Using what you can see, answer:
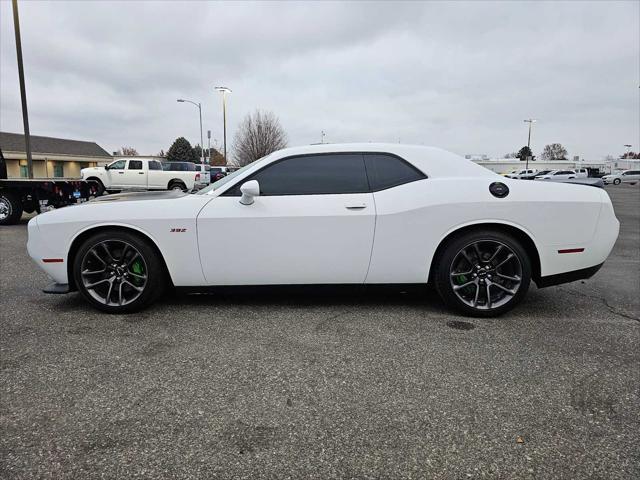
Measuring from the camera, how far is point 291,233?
3439 millimetres

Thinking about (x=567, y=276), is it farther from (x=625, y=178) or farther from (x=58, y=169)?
(x=625, y=178)

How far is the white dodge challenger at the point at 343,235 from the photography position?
135 inches

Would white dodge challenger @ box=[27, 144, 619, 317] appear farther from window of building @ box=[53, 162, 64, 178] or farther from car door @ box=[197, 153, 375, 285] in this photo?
window of building @ box=[53, 162, 64, 178]

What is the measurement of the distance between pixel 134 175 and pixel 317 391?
65.6 feet

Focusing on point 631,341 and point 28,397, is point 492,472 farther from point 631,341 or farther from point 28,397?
point 28,397

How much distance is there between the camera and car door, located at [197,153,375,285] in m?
3.43

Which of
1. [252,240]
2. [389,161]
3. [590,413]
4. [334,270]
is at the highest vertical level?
[389,161]

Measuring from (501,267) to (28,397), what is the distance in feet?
11.2

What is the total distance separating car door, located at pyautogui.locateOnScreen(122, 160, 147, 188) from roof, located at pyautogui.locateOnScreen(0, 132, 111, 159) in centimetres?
3093

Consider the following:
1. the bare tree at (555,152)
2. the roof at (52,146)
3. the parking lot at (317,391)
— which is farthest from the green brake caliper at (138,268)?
the bare tree at (555,152)

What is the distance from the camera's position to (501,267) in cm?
353

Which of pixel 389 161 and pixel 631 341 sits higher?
pixel 389 161

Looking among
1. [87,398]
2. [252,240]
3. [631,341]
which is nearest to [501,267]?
[631,341]

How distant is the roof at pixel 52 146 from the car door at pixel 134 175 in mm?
30934
